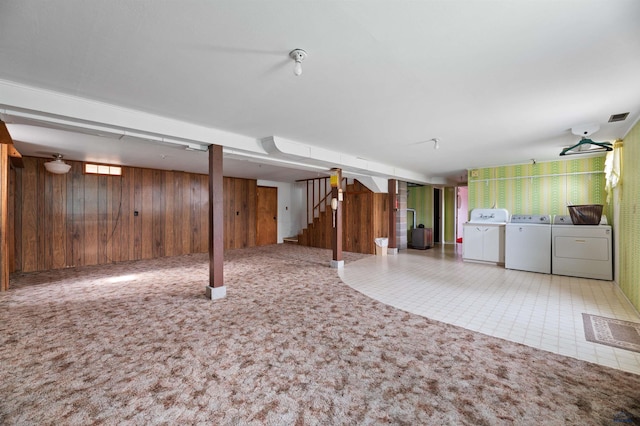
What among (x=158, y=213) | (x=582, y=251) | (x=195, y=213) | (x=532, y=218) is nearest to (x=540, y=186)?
(x=532, y=218)

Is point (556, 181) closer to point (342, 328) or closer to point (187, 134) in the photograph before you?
point (342, 328)

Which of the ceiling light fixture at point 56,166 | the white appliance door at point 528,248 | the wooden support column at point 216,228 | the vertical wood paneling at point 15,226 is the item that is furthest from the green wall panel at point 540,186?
the vertical wood paneling at point 15,226

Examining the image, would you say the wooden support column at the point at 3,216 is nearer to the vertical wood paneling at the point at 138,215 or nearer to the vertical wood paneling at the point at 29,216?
the vertical wood paneling at the point at 29,216

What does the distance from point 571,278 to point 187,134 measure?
7.20 m

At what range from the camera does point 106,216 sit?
260 inches

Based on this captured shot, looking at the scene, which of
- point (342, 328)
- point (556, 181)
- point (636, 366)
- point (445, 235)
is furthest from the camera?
point (445, 235)

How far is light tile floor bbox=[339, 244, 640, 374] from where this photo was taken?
258cm

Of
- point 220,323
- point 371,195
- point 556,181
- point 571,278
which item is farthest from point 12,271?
point 556,181

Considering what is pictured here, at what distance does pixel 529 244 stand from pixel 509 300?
2524 millimetres

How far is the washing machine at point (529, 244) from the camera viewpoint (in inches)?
209

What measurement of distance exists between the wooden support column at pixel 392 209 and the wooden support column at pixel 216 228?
5.43m

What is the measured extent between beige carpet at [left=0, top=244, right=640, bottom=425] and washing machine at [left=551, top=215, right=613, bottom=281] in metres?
3.93

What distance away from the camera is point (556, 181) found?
232 inches

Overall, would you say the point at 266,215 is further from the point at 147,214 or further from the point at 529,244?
the point at 529,244
